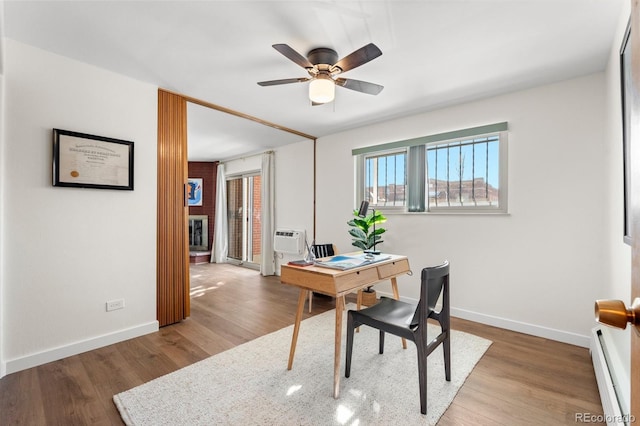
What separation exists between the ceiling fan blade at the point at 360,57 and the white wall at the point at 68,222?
6.49 ft

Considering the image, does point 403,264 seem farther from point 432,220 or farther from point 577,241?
point 577,241

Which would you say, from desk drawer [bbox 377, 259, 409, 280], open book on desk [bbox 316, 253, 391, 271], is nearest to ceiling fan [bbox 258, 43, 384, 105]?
open book on desk [bbox 316, 253, 391, 271]

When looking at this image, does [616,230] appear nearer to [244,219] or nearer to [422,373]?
[422,373]

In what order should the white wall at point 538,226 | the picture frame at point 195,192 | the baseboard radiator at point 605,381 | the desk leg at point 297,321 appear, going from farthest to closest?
the picture frame at point 195,192 < the white wall at point 538,226 < the desk leg at point 297,321 < the baseboard radiator at point 605,381

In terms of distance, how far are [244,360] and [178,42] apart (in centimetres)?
249

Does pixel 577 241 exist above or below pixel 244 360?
above

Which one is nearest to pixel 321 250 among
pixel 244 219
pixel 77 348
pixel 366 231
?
pixel 366 231

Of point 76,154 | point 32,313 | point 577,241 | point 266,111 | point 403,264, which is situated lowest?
point 32,313

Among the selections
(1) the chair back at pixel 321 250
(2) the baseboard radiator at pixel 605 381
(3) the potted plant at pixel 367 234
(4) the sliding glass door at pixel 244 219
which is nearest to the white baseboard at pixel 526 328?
(2) the baseboard radiator at pixel 605 381

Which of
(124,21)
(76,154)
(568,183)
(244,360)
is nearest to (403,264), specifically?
(244,360)

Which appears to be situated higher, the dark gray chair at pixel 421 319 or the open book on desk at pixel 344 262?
the open book on desk at pixel 344 262

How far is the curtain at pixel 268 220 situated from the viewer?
558cm

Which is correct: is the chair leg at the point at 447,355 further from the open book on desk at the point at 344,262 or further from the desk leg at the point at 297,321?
the desk leg at the point at 297,321

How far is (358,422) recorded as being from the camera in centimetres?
169
